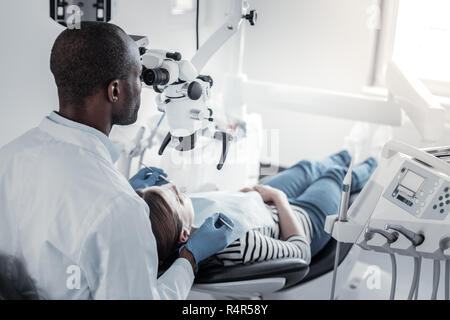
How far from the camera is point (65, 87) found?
1118 millimetres

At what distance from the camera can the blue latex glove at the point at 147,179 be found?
1.70 m

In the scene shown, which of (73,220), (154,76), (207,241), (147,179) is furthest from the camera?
(147,179)

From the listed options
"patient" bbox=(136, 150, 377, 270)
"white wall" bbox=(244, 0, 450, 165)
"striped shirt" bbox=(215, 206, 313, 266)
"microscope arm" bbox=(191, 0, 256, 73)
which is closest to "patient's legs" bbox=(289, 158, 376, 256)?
"patient" bbox=(136, 150, 377, 270)

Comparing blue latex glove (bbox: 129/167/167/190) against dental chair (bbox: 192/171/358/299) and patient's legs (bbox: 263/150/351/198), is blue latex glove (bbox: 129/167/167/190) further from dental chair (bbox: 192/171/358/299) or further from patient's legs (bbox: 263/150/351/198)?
patient's legs (bbox: 263/150/351/198)

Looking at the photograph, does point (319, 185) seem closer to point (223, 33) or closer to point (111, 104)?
point (223, 33)

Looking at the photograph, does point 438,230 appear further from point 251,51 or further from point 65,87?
point 251,51

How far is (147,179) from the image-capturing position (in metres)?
1.71

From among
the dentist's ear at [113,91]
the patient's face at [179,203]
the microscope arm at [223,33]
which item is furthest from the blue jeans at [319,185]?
the dentist's ear at [113,91]

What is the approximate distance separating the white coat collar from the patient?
1.31 feet

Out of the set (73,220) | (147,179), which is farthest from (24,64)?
(73,220)

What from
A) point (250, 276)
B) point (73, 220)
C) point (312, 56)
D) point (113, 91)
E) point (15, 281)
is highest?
point (113, 91)

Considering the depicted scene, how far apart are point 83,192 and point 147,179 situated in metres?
0.67

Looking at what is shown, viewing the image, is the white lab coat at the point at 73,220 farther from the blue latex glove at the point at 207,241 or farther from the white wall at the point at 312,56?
the white wall at the point at 312,56

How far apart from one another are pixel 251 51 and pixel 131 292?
205cm
